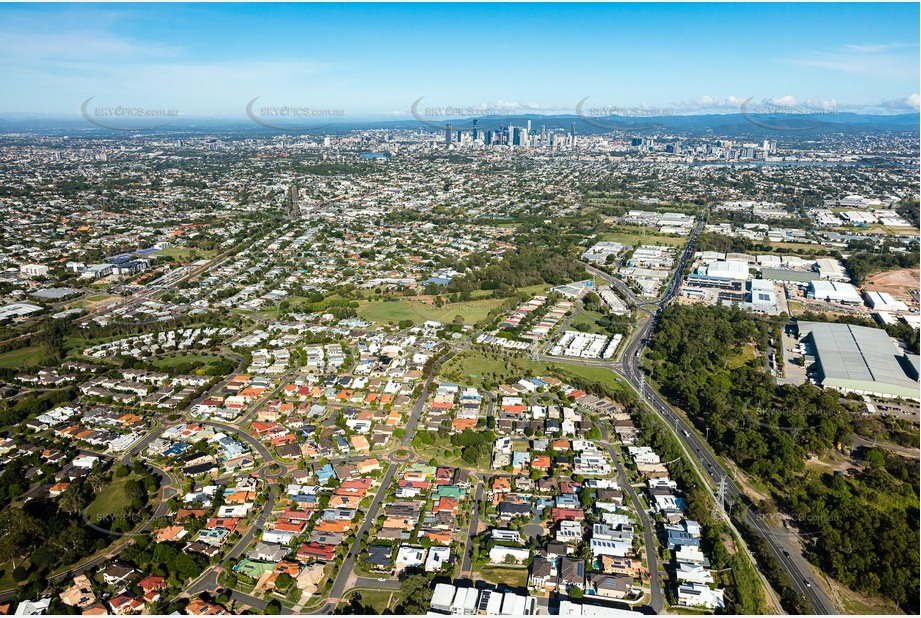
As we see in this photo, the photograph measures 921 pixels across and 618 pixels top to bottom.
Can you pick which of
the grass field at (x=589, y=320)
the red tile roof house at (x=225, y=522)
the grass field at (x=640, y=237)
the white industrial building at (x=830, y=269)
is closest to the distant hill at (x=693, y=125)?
the grass field at (x=640, y=237)

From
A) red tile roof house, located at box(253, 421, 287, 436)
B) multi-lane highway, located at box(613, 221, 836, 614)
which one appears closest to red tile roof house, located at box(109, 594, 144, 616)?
red tile roof house, located at box(253, 421, 287, 436)

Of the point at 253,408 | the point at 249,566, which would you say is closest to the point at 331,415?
the point at 253,408

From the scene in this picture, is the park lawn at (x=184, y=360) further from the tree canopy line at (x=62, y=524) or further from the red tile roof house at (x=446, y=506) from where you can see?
the red tile roof house at (x=446, y=506)

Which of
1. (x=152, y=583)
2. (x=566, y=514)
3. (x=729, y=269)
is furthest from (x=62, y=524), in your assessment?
(x=729, y=269)

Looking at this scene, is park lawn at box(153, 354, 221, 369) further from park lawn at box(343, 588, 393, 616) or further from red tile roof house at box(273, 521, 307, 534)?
park lawn at box(343, 588, 393, 616)

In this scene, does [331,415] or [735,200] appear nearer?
[331,415]

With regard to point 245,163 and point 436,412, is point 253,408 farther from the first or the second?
point 245,163
